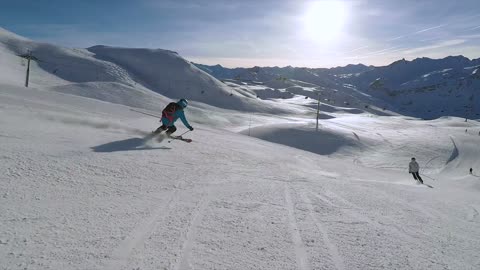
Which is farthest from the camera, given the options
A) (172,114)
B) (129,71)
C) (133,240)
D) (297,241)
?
(129,71)

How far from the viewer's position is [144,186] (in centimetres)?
698

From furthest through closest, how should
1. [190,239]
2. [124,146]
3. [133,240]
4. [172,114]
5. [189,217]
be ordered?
[172,114], [124,146], [189,217], [190,239], [133,240]

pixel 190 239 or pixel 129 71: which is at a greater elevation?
pixel 129 71

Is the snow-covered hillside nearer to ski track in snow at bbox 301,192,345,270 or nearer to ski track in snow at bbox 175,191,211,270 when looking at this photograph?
ski track in snow at bbox 175,191,211,270

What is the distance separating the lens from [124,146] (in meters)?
10.9

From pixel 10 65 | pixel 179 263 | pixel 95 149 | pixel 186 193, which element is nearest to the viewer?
pixel 179 263

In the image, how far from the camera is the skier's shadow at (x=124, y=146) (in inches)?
384

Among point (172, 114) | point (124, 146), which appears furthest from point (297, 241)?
point (172, 114)

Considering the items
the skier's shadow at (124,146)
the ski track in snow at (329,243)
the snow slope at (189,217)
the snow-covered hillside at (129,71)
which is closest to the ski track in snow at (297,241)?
the snow slope at (189,217)

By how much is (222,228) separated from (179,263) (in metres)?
1.25

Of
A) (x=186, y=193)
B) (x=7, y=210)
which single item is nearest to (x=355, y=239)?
(x=186, y=193)

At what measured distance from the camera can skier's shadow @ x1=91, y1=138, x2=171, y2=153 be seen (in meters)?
9.76

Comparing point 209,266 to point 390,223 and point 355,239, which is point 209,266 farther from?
point 390,223

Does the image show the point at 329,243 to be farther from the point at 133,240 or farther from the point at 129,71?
the point at 129,71
